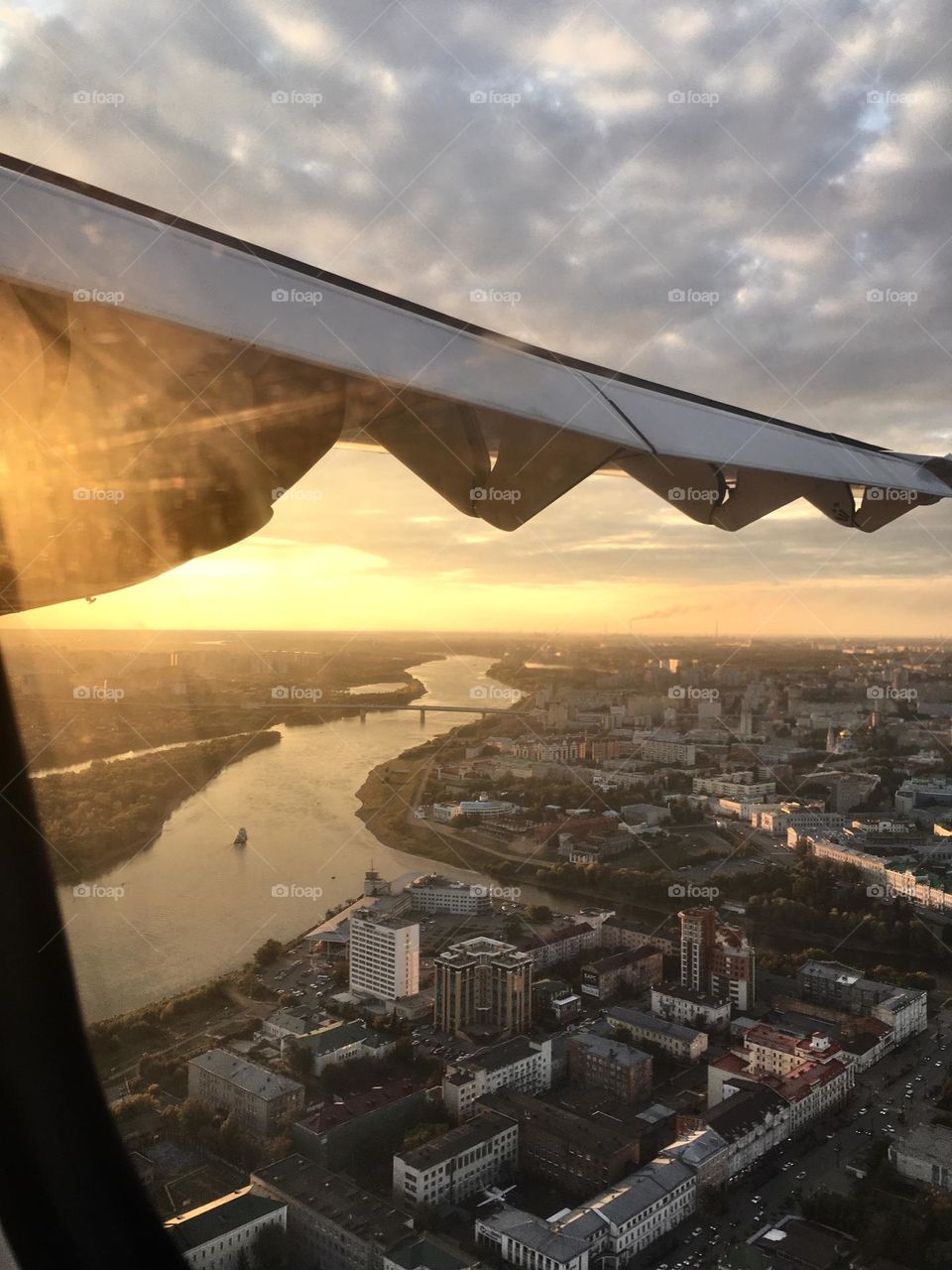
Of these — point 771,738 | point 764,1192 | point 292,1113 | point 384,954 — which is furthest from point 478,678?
point 771,738

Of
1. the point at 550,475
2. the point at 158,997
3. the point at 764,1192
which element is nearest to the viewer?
the point at 550,475

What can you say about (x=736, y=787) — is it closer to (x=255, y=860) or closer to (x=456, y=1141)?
(x=456, y=1141)

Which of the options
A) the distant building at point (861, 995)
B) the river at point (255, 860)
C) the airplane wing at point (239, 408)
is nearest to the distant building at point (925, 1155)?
the distant building at point (861, 995)

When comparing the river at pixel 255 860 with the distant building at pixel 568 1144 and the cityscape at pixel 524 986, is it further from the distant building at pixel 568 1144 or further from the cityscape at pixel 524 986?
the distant building at pixel 568 1144

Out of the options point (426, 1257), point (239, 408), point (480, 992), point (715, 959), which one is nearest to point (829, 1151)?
point (715, 959)

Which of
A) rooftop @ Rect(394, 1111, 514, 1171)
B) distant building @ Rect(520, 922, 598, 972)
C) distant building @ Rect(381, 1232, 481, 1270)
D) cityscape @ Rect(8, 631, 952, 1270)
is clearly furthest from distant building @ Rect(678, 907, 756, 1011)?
distant building @ Rect(381, 1232, 481, 1270)

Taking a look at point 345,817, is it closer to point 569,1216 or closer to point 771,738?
point 569,1216
